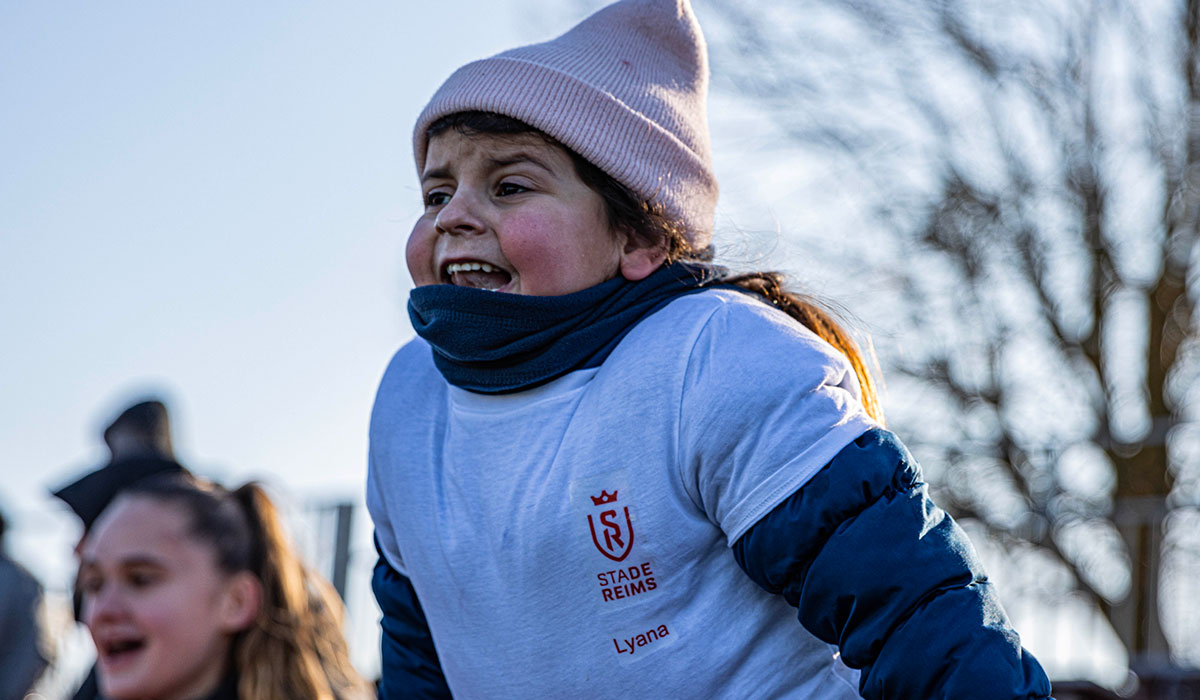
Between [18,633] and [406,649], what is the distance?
164 inches

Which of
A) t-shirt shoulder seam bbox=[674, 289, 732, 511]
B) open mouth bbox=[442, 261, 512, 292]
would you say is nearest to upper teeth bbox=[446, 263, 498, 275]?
open mouth bbox=[442, 261, 512, 292]

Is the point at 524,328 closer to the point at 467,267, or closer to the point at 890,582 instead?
the point at 467,267

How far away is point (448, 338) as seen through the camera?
203 centimetres

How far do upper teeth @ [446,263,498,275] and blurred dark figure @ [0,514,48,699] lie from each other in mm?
4501

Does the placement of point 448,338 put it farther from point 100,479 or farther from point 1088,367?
point 1088,367

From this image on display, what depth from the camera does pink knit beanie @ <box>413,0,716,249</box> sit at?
2.06 metres

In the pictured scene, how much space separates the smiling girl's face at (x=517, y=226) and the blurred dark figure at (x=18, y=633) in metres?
4.46

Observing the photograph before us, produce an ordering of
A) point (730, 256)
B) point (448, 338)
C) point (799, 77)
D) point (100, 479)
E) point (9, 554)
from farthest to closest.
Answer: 1. point (799, 77)
2. point (9, 554)
3. point (100, 479)
4. point (730, 256)
5. point (448, 338)

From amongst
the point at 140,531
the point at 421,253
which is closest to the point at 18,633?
the point at 140,531

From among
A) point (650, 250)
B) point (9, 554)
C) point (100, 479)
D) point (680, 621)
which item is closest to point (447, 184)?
point (650, 250)

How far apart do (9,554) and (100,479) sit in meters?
1.76

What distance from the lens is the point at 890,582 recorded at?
64.6 inches

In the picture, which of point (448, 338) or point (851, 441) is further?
point (448, 338)

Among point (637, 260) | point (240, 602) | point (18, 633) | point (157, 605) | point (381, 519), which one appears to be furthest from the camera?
point (18, 633)
